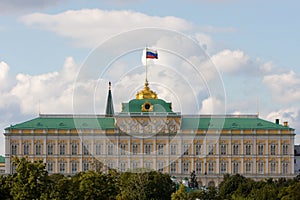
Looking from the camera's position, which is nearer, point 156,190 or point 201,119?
point 156,190

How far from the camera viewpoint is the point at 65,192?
10106 cm

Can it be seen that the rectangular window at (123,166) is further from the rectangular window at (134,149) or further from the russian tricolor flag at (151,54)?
the russian tricolor flag at (151,54)

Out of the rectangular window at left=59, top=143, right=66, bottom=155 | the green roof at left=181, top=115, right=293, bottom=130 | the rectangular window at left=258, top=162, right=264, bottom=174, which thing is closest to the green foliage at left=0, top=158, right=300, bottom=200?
the rectangular window at left=258, top=162, right=264, bottom=174

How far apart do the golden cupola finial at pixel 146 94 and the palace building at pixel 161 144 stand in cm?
202

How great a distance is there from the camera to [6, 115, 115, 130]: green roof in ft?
620

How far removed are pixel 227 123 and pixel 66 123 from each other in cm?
2592

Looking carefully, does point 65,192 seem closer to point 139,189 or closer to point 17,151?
point 139,189

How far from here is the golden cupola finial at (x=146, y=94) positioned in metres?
193

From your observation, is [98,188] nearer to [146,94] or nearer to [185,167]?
[185,167]

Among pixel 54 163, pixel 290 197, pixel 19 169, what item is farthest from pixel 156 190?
pixel 54 163

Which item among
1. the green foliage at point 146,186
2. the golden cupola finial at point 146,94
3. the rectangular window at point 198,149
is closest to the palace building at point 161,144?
the rectangular window at point 198,149

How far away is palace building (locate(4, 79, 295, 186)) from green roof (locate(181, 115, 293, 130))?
16cm

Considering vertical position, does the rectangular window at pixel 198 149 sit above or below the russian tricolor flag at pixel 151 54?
below

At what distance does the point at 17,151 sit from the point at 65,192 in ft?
287
